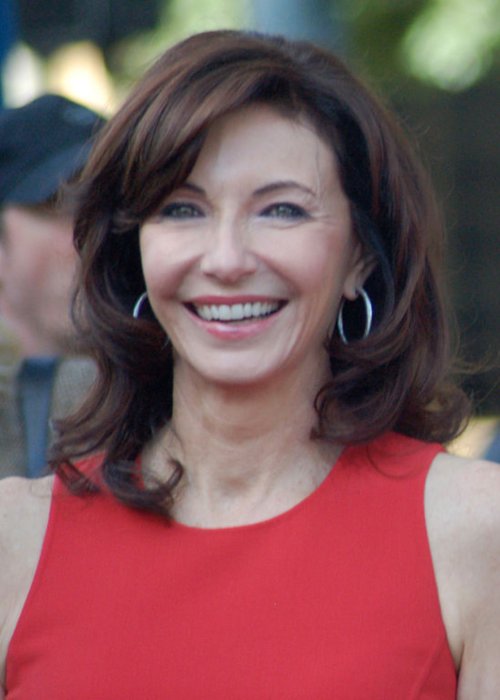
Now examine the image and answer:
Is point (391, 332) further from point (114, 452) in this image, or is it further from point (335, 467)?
point (114, 452)

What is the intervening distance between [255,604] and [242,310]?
50cm

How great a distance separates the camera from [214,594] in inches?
105

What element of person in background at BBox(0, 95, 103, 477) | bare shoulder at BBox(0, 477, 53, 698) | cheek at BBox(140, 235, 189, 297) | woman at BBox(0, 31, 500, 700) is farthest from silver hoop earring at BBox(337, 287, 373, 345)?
person in background at BBox(0, 95, 103, 477)

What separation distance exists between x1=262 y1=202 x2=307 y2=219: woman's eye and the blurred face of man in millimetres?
1502

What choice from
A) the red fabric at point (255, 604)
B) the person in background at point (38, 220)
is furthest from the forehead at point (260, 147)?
the person in background at point (38, 220)

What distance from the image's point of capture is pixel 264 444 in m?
2.80

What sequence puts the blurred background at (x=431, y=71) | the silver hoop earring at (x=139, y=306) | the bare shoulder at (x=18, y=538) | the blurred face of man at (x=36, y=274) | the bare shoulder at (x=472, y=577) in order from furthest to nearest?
the blurred background at (x=431, y=71), the blurred face of man at (x=36, y=274), the silver hoop earring at (x=139, y=306), the bare shoulder at (x=18, y=538), the bare shoulder at (x=472, y=577)

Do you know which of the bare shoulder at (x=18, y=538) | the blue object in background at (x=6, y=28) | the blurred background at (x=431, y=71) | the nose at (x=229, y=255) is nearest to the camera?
the nose at (x=229, y=255)

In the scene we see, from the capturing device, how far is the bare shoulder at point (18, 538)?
2.74m

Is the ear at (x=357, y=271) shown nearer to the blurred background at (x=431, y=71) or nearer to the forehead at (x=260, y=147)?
the forehead at (x=260, y=147)

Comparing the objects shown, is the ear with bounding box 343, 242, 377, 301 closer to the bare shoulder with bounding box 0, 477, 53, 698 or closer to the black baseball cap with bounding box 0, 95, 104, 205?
A: the bare shoulder with bounding box 0, 477, 53, 698

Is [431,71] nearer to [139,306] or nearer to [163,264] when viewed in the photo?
[139,306]

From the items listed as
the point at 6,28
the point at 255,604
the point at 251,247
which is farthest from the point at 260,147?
the point at 6,28

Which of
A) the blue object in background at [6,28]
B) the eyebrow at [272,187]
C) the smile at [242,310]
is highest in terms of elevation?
the eyebrow at [272,187]
